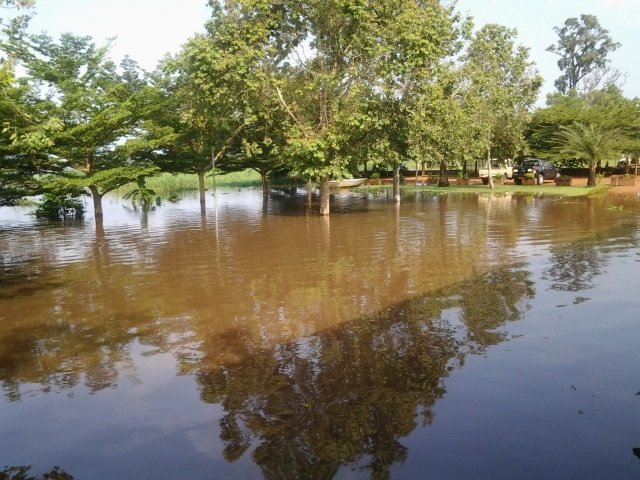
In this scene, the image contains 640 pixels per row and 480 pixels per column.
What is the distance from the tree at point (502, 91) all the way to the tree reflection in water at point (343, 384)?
25.6 m

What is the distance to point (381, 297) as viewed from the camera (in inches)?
402

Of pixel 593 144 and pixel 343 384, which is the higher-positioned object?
pixel 593 144

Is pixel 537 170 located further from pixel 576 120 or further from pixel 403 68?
pixel 403 68

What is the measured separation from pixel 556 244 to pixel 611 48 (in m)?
82.7

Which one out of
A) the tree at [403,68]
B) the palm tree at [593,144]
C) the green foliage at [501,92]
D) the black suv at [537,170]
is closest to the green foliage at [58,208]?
the tree at [403,68]

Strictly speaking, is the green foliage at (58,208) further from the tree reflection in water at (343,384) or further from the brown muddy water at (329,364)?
the tree reflection in water at (343,384)

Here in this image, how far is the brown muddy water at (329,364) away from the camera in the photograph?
4812mm

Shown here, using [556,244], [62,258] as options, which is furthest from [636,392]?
[62,258]

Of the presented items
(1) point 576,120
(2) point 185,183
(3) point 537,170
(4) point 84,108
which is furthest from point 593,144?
(2) point 185,183

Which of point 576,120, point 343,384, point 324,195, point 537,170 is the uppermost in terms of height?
point 576,120

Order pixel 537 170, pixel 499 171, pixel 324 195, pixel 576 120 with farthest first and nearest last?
1. pixel 499 171
2. pixel 576 120
3. pixel 537 170
4. pixel 324 195

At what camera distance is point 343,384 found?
6230 mm

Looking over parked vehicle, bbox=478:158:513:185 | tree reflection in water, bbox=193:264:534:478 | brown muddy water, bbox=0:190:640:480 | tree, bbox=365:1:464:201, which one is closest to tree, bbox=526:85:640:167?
parked vehicle, bbox=478:158:513:185

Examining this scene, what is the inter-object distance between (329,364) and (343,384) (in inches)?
25.4
